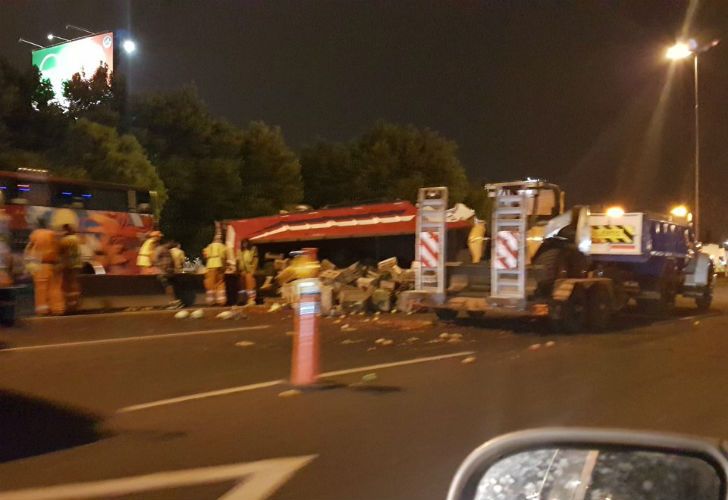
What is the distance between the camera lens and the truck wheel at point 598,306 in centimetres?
1565

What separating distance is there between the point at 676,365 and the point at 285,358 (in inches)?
221

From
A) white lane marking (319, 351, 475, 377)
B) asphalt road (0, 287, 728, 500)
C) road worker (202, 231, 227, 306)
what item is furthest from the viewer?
road worker (202, 231, 227, 306)

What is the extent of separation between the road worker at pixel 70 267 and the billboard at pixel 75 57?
25.9 m

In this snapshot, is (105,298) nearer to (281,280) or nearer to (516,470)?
(281,280)

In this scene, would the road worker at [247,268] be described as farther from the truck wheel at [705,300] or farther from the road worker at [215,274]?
the truck wheel at [705,300]

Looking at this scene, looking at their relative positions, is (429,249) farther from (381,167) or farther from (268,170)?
(381,167)

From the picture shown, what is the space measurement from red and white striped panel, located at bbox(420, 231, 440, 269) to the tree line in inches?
693

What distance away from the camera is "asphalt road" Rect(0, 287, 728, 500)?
5.88m

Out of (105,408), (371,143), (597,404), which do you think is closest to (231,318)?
(105,408)

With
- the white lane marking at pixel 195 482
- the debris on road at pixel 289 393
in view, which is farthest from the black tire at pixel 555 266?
the white lane marking at pixel 195 482

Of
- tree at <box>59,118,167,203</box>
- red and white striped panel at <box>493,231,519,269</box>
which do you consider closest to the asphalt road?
red and white striped panel at <box>493,231,519,269</box>

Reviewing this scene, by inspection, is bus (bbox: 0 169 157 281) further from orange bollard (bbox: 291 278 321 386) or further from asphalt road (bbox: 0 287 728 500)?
orange bollard (bbox: 291 278 321 386)

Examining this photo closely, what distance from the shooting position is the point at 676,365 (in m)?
11.1

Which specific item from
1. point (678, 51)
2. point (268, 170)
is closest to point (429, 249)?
point (678, 51)
